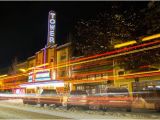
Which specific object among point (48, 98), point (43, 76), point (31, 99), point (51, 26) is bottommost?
point (31, 99)

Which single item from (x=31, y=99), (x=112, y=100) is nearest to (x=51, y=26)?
(x=31, y=99)

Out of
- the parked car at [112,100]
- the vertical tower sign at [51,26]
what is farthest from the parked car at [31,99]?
the vertical tower sign at [51,26]

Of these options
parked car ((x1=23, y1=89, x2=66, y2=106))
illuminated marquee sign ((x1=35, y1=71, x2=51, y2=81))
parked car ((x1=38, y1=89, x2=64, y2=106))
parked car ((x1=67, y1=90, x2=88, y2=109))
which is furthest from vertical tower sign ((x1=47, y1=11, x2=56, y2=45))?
parked car ((x1=67, y1=90, x2=88, y2=109))

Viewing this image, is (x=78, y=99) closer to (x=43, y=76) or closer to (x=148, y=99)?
(x=148, y=99)

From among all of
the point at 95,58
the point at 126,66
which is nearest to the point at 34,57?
the point at 95,58

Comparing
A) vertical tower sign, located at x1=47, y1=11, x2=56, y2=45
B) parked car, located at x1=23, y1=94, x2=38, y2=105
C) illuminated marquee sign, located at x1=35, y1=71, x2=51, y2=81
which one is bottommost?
parked car, located at x1=23, y1=94, x2=38, y2=105

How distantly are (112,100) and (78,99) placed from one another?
3495 mm

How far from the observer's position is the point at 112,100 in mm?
22031

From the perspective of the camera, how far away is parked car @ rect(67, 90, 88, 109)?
24178mm

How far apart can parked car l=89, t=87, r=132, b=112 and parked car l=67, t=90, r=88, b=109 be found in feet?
2.08

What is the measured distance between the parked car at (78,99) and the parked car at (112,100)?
2.08 feet

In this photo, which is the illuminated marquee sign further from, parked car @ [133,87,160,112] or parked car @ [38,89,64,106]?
parked car @ [133,87,160,112]

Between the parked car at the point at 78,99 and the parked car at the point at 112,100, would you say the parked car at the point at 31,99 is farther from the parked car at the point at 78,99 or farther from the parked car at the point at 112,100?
the parked car at the point at 112,100

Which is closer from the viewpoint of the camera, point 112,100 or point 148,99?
point 112,100
